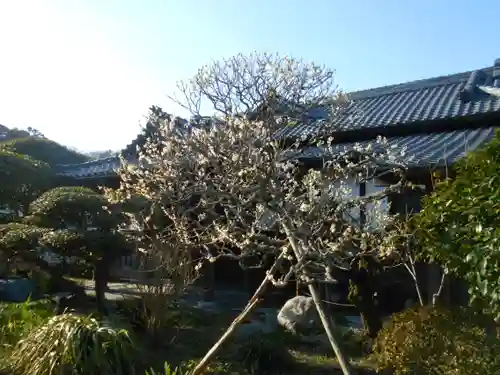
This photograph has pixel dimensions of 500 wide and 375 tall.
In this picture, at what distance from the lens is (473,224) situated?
11.2 feet

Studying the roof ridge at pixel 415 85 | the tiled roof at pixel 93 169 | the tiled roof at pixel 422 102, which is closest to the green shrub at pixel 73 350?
the tiled roof at pixel 422 102

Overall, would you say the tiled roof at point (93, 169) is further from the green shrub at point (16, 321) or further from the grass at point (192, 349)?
the green shrub at point (16, 321)

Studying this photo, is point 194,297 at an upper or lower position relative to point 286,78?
lower

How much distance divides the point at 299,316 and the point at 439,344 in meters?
4.27

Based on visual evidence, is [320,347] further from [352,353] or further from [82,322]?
[82,322]

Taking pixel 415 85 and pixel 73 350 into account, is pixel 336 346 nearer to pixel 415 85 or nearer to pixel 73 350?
pixel 73 350

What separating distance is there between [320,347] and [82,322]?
12.1ft

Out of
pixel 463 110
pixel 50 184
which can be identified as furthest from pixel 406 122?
pixel 50 184

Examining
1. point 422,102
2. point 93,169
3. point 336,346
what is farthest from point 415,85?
point 336,346

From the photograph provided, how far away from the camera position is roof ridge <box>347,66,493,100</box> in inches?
548

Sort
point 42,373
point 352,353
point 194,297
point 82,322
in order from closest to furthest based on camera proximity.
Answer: point 42,373, point 82,322, point 352,353, point 194,297

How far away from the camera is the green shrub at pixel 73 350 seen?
538 centimetres

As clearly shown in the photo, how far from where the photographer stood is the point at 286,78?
6.54 metres

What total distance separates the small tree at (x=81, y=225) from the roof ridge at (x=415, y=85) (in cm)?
737
